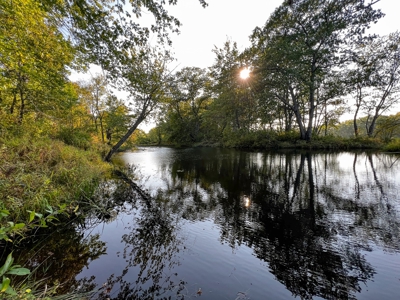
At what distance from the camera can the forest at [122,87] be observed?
157 inches

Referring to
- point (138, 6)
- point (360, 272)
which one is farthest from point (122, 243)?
point (138, 6)

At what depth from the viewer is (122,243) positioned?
11.5 feet

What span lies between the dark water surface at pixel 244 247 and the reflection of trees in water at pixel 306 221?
0.06 ft

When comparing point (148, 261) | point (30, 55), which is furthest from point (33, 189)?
point (30, 55)

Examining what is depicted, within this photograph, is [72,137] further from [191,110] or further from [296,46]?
[191,110]

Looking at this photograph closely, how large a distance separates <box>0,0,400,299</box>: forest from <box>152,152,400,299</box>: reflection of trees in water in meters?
2.11

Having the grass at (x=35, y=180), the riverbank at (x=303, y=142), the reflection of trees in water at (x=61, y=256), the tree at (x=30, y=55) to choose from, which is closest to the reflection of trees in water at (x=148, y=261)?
the reflection of trees in water at (x=61, y=256)

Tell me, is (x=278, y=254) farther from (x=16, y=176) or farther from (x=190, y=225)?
(x=16, y=176)

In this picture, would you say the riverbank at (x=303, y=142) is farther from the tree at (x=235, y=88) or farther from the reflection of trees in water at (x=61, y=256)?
the reflection of trees in water at (x=61, y=256)

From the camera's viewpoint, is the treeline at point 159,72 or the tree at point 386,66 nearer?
the treeline at point 159,72

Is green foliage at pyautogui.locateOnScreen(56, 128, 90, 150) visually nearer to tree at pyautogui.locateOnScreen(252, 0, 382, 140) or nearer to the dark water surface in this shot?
the dark water surface

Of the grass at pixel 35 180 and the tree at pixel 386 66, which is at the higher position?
the tree at pixel 386 66

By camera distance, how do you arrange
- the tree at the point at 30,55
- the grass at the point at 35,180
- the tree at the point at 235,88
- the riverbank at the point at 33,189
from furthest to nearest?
the tree at the point at 235,88 < the tree at the point at 30,55 < the grass at the point at 35,180 < the riverbank at the point at 33,189

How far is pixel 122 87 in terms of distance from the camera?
9.45 m
